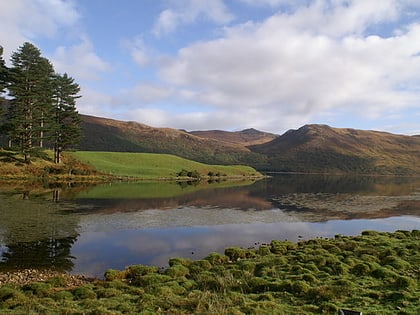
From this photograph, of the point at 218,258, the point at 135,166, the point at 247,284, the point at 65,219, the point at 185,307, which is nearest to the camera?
the point at 185,307

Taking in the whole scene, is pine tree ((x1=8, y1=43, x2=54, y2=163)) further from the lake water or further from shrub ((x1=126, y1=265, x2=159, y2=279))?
shrub ((x1=126, y1=265, x2=159, y2=279))

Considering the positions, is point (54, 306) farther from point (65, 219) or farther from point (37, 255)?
point (65, 219)

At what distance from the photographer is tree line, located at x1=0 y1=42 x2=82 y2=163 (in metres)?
73.0

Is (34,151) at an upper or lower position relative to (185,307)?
upper

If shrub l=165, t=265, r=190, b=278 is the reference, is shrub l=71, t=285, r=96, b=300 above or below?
above

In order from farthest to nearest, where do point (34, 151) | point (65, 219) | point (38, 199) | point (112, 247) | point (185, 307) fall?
point (34, 151) < point (38, 199) < point (65, 219) < point (112, 247) < point (185, 307)

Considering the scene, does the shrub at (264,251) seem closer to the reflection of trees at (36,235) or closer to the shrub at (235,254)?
the shrub at (235,254)

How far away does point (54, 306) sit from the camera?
1351cm

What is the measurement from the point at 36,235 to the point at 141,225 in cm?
1080

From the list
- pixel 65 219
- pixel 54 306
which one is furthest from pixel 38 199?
pixel 54 306

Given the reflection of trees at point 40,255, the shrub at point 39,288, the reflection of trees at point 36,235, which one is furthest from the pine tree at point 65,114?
the shrub at point 39,288

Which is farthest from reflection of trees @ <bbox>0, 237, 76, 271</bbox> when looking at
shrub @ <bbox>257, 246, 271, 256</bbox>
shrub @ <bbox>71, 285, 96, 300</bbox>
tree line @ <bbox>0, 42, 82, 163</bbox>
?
tree line @ <bbox>0, 42, 82, 163</bbox>

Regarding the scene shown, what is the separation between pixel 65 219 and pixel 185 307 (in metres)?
28.4

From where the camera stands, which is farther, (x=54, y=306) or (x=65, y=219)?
(x=65, y=219)
